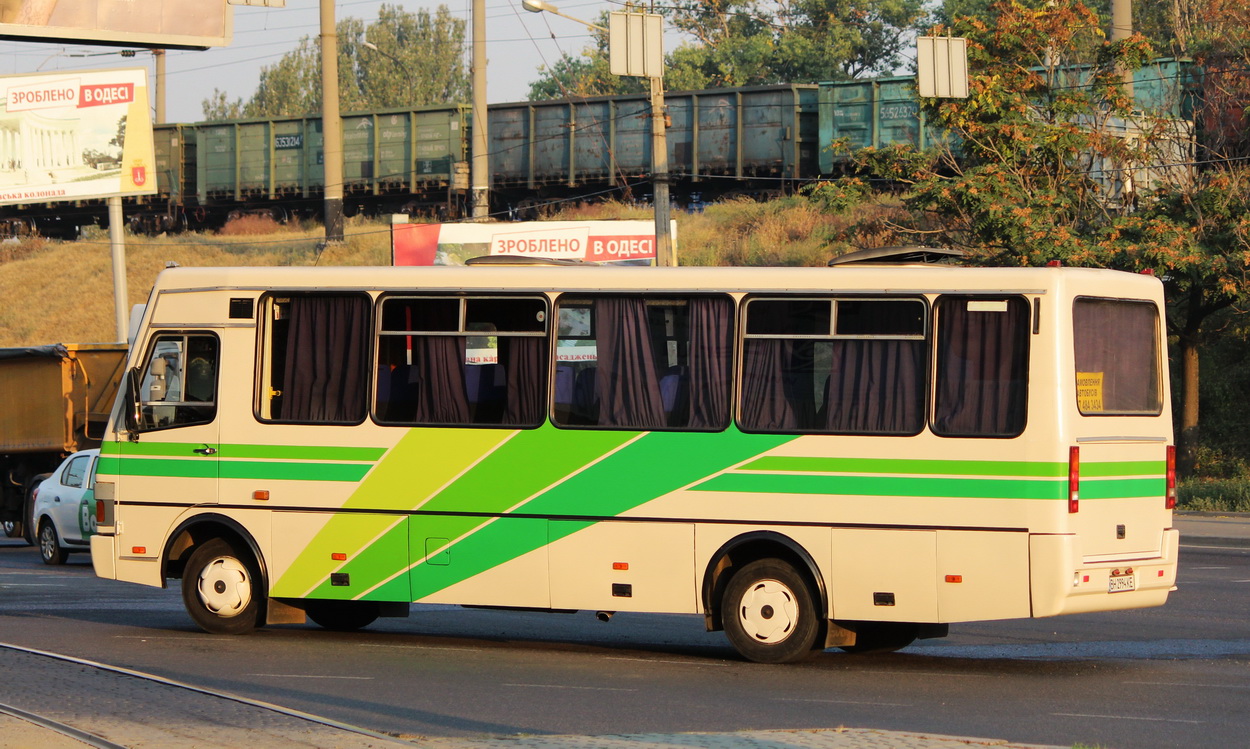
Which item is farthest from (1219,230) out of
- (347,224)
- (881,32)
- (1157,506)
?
(881,32)

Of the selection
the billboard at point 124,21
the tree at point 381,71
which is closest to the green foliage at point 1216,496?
the billboard at point 124,21

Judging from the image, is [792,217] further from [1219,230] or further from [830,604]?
[830,604]

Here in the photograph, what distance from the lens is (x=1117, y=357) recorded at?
34.8 ft

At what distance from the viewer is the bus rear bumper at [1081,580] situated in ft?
32.7

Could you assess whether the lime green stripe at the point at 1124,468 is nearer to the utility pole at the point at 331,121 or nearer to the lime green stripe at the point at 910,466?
the lime green stripe at the point at 910,466

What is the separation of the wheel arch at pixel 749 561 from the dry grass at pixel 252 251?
26407mm

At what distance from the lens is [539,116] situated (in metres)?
51.7

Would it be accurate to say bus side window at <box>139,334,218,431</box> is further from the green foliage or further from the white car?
the green foliage

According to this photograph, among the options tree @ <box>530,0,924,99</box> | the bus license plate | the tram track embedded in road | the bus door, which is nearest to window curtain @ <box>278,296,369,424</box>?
the bus door

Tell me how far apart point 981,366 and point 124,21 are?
1441 centimetres

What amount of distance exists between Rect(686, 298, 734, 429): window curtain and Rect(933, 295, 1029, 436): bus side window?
1543mm

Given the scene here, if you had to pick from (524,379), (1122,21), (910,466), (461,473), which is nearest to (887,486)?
(910,466)

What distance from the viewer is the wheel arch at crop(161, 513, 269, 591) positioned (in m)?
11.8

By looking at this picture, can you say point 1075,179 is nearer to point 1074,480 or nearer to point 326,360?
point 1074,480
